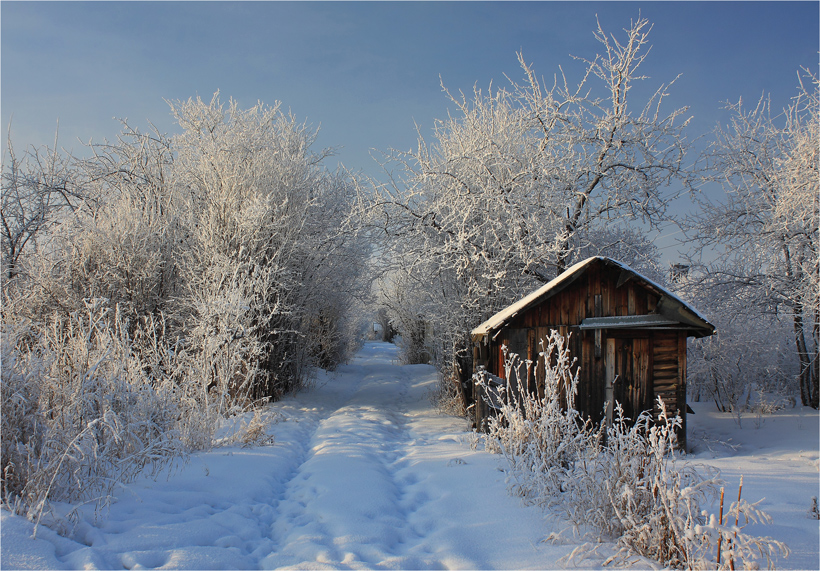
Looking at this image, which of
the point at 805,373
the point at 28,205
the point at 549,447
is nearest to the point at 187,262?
the point at 28,205

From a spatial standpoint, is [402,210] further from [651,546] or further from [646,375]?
[651,546]

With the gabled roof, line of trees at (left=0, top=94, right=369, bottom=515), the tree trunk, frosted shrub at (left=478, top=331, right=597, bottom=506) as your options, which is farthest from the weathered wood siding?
the tree trunk

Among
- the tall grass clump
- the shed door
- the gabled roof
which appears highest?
the gabled roof

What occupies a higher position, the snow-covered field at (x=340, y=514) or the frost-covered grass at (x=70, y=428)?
the frost-covered grass at (x=70, y=428)

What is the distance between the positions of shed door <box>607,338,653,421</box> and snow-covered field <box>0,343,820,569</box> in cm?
141

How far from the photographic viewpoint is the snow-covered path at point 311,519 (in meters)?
3.56

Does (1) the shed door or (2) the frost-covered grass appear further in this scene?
(1) the shed door

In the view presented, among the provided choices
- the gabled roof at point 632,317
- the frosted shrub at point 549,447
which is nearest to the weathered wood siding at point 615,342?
the gabled roof at point 632,317

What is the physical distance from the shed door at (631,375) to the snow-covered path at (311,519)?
323 centimetres

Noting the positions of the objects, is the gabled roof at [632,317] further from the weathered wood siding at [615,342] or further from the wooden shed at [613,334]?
the weathered wood siding at [615,342]

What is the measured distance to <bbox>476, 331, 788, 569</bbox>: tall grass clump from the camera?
326 centimetres

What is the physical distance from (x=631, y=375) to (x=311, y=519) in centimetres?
639

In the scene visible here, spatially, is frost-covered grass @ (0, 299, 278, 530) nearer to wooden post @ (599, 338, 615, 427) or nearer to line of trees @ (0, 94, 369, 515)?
line of trees @ (0, 94, 369, 515)

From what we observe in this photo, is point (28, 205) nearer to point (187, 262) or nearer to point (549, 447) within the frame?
point (187, 262)
